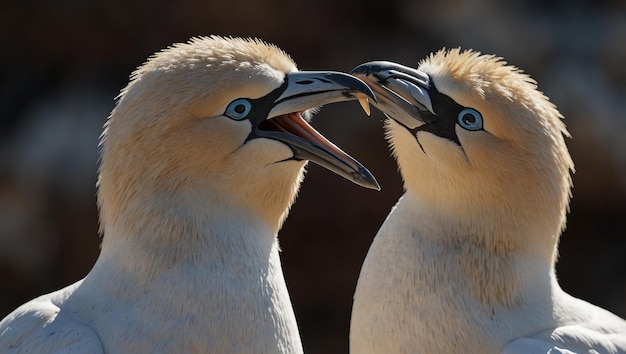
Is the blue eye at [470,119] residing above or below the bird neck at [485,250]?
above

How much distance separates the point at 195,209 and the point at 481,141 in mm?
1119

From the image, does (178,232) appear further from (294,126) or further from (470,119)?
(470,119)

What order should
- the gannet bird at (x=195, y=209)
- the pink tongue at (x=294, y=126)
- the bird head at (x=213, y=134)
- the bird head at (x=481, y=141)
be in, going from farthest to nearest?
the bird head at (x=481, y=141) → the pink tongue at (x=294, y=126) → the bird head at (x=213, y=134) → the gannet bird at (x=195, y=209)

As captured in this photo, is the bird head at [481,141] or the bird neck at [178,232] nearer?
the bird neck at [178,232]

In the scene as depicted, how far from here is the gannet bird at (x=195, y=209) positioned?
3305 mm

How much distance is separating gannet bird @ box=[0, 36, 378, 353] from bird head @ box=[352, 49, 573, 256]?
340mm

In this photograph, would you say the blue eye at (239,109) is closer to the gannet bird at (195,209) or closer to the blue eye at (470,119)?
the gannet bird at (195,209)

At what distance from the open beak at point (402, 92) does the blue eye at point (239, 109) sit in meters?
0.55

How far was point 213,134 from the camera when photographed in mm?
3486

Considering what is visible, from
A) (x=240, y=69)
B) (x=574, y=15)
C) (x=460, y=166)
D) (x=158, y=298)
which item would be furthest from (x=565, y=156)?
(x=574, y=15)

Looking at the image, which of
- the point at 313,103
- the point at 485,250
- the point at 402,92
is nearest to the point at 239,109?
the point at 313,103

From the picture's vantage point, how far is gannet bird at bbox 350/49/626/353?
373 cm

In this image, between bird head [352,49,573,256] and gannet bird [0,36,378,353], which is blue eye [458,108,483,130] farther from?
gannet bird [0,36,378,353]

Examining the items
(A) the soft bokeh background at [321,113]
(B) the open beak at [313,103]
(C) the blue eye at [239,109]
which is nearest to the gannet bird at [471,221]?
A: (B) the open beak at [313,103]
